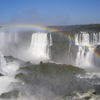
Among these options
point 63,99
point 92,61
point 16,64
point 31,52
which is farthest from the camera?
point 31,52

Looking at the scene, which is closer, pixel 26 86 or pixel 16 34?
pixel 26 86

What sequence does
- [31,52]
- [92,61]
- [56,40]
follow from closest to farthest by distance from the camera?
[92,61] → [56,40] → [31,52]

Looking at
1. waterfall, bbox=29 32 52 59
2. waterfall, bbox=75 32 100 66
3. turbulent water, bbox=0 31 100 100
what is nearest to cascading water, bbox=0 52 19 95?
turbulent water, bbox=0 31 100 100

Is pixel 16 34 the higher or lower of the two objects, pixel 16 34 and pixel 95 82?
the higher

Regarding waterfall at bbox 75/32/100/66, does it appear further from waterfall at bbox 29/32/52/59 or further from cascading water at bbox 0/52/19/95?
cascading water at bbox 0/52/19/95

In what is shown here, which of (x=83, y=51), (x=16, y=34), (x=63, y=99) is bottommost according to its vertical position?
(x=63, y=99)

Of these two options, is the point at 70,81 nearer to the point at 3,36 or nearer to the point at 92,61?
the point at 92,61

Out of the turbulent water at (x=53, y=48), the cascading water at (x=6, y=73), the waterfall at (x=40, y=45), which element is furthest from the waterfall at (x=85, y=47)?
the cascading water at (x=6, y=73)

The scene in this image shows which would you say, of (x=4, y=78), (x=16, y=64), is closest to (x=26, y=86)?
(x=4, y=78)
